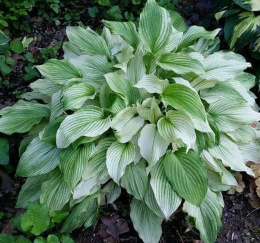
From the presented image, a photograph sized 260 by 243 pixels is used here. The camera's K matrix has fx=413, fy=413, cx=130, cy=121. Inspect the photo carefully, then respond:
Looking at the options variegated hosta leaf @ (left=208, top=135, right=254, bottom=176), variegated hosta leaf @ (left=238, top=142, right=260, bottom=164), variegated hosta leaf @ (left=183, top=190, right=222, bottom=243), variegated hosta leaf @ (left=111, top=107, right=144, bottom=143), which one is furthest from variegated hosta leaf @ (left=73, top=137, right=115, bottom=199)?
variegated hosta leaf @ (left=238, top=142, right=260, bottom=164)

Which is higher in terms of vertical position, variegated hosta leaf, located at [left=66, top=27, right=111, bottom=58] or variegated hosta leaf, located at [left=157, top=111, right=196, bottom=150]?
variegated hosta leaf, located at [left=66, top=27, right=111, bottom=58]

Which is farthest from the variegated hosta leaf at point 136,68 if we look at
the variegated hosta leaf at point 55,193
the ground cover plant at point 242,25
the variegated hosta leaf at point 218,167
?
the ground cover plant at point 242,25

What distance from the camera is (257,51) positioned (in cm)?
282

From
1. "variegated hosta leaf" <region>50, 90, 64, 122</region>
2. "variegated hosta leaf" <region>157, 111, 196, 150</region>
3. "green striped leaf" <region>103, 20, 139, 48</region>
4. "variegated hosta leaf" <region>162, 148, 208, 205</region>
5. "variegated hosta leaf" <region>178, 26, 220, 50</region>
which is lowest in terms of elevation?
"variegated hosta leaf" <region>162, 148, 208, 205</region>

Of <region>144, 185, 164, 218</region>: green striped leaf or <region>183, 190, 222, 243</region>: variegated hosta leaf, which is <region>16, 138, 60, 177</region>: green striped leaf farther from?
<region>183, 190, 222, 243</region>: variegated hosta leaf

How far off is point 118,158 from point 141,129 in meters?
0.21

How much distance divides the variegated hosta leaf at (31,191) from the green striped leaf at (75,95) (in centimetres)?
48

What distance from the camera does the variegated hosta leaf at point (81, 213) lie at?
86.5 inches

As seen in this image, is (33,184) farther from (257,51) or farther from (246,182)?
(257,51)

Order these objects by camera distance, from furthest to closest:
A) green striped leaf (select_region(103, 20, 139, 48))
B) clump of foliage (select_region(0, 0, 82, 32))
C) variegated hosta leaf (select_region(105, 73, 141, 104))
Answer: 1. clump of foliage (select_region(0, 0, 82, 32))
2. green striped leaf (select_region(103, 20, 139, 48))
3. variegated hosta leaf (select_region(105, 73, 141, 104))

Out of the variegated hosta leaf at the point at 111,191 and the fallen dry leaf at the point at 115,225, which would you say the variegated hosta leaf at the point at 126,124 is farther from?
the fallen dry leaf at the point at 115,225

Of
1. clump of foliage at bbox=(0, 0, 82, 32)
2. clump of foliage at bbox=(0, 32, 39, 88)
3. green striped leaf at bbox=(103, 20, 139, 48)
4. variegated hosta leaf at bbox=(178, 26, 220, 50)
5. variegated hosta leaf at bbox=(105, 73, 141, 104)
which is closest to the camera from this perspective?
variegated hosta leaf at bbox=(105, 73, 141, 104)

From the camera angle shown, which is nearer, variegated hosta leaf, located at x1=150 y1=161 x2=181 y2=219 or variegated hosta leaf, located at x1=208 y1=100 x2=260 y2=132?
variegated hosta leaf, located at x1=150 y1=161 x2=181 y2=219

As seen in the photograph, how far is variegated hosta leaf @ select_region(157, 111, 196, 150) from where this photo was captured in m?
1.98
